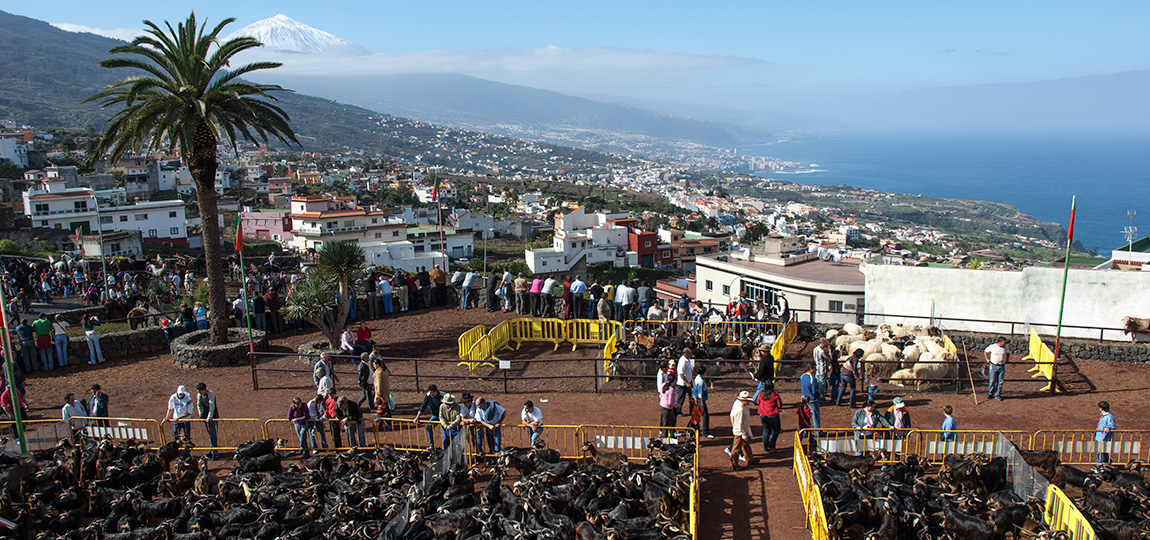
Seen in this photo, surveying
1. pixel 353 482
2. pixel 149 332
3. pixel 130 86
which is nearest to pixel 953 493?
pixel 353 482

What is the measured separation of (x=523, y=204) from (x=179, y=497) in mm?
125755

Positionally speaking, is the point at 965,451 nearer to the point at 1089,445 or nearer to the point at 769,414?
the point at 1089,445

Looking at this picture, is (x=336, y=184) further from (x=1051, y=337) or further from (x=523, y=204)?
(x=1051, y=337)

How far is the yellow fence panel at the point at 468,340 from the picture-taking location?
60.2 ft

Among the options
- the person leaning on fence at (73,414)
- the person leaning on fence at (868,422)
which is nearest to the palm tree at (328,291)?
the person leaning on fence at (73,414)

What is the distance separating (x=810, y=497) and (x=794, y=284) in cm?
1922

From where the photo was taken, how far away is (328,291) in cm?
1939

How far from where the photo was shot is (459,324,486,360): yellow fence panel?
18352 millimetres

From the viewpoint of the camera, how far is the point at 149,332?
20219 millimetres

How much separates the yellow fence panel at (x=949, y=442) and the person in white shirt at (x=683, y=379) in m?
3.79

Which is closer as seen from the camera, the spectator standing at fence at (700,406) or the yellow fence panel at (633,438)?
the yellow fence panel at (633,438)

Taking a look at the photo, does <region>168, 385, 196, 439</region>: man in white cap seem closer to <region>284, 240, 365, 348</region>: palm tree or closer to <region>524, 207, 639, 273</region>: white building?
<region>284, 240, 365, 348</region>: palm tree

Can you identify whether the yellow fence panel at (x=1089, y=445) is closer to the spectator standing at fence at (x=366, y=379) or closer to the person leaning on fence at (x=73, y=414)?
the spectator standing at fence at (x=366, y=379)

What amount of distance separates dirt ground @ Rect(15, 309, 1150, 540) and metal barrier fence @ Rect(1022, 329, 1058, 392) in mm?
268
